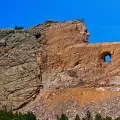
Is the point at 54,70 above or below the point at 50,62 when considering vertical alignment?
below

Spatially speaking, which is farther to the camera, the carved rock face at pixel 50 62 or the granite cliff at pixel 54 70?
the carved rock face at pixel 50 62

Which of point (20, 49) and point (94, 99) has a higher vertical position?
point (20, 49)

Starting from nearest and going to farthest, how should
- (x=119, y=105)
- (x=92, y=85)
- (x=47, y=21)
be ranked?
1. (x=119, y=105)
2. (x=92, y=85)
3. (x=47, y=21)

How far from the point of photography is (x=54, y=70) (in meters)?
44.7

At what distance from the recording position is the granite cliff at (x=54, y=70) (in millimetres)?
41938

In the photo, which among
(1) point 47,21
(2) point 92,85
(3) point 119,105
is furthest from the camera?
(1) point 47,21

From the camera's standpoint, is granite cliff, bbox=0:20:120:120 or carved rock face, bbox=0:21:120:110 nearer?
granite cliff, bbox=0:20:120:120

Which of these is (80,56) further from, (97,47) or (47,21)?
(47,21)

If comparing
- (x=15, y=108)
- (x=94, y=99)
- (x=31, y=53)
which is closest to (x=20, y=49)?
(x=31, y=53)

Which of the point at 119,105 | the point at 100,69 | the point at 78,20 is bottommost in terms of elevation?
the point at 119,105

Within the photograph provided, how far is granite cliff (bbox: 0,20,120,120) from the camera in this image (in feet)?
138

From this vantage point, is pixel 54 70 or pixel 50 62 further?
pixel 50 62

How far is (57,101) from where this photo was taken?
42.2 m

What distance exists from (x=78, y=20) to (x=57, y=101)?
25.3ft
